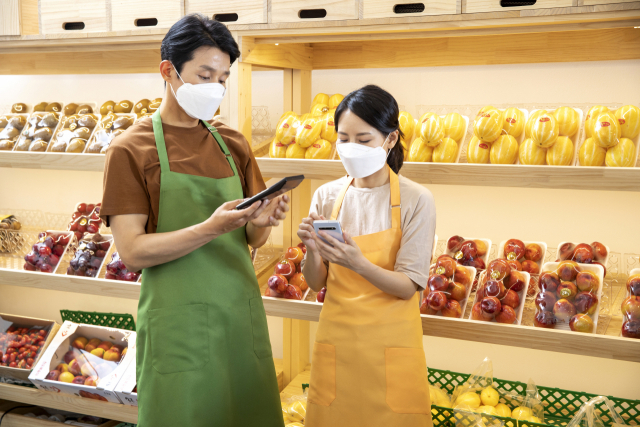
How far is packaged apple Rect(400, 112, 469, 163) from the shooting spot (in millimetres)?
2080

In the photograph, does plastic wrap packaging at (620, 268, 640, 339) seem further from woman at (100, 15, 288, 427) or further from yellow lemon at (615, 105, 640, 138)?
woman at (100, 15, 288, 427)

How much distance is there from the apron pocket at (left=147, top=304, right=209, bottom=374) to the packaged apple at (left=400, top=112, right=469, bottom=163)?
1014 millimetres

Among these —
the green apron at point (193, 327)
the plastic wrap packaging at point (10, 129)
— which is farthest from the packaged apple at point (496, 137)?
the plastic wrap packaging at point (10, 129)

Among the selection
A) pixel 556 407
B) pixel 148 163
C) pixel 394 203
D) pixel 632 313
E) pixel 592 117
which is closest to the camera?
pixel 148 163

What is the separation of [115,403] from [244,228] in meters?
1.27

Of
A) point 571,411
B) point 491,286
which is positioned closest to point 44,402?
point 491,286

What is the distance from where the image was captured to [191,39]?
60.4 inches

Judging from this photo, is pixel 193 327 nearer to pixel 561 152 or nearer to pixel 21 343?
pixel 561 152

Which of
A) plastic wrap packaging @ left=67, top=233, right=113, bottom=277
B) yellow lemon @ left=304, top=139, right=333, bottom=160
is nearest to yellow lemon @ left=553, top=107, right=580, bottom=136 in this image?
yellow lemon @ left=304, top=139, right=333, bottom=160

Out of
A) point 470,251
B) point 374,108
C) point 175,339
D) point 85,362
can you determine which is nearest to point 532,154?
point 470,251

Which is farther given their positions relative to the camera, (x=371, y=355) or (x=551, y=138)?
(x=551, y=138)

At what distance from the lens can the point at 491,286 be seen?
201 cm

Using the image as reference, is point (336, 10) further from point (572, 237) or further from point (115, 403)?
point (115, 403)

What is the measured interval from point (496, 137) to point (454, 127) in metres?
0.17
